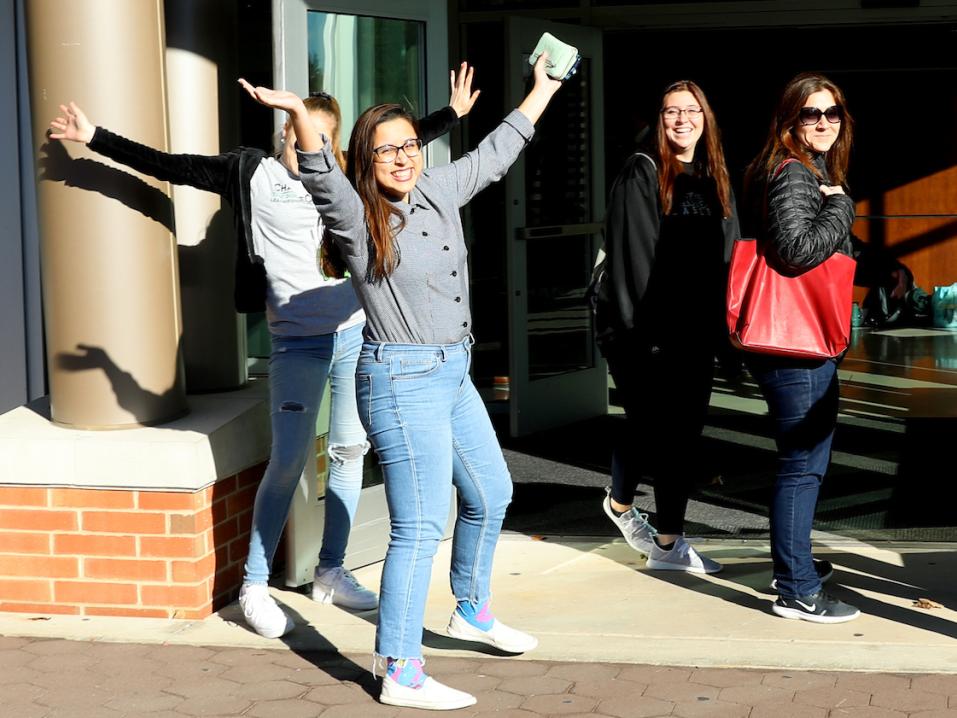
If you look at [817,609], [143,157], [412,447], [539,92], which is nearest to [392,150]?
[539,92]

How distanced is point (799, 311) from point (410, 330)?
1.26 meters

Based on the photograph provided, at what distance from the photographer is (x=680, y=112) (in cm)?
469

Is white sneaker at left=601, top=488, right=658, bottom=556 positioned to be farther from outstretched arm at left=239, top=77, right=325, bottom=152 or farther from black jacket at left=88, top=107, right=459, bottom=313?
outstretched arm at left=239, top=77, right=325, bottom=152

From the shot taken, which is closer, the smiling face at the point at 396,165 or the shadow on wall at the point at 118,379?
the smiling face at the point at 396,165

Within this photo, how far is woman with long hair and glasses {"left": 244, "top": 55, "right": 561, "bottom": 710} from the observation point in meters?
3.66

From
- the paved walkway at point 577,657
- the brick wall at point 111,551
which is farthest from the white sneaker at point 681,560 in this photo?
the brick wall at point 111,551

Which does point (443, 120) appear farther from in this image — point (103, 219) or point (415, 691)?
point (415, 691)

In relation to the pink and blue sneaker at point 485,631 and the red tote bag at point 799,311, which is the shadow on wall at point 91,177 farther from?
the red tote bag at point 799,311

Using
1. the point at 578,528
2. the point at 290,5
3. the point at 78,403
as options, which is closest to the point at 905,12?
the point at 578,528

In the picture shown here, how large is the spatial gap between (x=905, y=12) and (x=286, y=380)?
26.5ft

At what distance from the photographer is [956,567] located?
16.5 ft

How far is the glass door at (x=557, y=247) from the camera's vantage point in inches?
320

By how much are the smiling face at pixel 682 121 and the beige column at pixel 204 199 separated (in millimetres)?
1753

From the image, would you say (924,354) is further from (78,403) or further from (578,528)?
(78,403)
